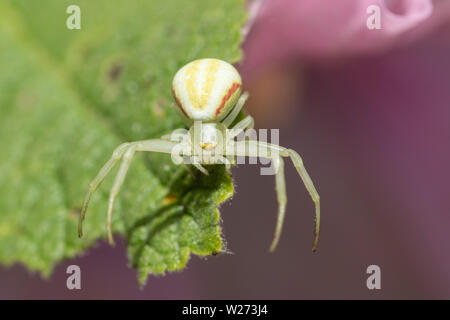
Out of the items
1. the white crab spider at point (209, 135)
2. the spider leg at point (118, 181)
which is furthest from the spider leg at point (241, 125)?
the spider leg at point (118, 181)

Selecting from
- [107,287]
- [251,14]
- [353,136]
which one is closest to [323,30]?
[251,14]

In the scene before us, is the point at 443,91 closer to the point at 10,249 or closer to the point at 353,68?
the point at 353,68

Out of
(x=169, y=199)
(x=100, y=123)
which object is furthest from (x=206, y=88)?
(x=100, y=123)

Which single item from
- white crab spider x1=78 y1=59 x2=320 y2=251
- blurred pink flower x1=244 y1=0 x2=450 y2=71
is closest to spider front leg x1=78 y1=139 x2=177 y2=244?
white crab spider x1=78 y1=59 x2=320 y2=251

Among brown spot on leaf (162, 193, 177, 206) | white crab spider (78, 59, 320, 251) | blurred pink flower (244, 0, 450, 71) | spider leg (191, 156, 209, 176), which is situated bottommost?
brown spot on leaf (162, 193, 177, 206)

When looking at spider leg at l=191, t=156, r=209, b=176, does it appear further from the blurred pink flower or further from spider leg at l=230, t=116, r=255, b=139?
the blurred pink flower

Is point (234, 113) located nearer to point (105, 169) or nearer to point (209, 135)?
point (209, 135)

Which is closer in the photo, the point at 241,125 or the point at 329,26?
the point at 241,125
